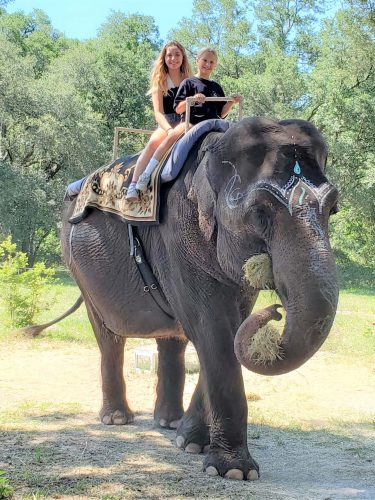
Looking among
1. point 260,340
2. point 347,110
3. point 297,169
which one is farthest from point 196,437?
point 347,110

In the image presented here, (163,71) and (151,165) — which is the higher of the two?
(163,71)

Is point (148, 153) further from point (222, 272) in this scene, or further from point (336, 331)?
point (336, 331)

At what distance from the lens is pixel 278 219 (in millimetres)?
3688

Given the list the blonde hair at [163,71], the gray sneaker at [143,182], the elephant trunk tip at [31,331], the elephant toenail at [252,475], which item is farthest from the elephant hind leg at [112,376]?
the elephant trunk tip at [31,331]

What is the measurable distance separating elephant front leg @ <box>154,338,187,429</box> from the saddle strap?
1059 millimetres

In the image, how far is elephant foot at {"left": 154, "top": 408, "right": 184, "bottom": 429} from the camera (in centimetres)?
593

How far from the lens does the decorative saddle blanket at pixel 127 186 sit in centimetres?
472

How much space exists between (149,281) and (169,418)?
4.60 feet

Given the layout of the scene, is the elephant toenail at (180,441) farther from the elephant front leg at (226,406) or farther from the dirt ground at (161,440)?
the elephant front leg at (226,406)

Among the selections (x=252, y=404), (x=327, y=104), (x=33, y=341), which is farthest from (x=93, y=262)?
(x=327, y=104)

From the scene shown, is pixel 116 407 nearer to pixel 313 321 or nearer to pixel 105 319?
pixel 105 319

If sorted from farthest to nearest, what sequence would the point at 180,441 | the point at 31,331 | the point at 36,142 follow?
the point at 36,142 < the point at 31,331 < the point at 180,441

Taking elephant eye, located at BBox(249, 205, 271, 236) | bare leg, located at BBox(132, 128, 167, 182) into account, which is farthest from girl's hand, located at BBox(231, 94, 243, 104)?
elephant eye, located at BBox(249, 205, 271, 236)

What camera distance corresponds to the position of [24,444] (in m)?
5.22
